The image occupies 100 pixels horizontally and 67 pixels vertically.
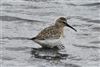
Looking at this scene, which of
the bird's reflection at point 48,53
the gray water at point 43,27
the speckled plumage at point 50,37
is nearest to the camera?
the gray water at point 43,27

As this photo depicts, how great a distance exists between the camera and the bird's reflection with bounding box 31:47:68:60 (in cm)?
1380

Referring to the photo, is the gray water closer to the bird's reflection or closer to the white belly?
the bird's reflection

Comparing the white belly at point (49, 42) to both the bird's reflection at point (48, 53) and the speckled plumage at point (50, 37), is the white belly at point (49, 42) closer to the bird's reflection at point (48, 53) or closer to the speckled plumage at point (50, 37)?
the speckled plumage at point (50, 37)

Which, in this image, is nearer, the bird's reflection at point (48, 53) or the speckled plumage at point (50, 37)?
the bird's reflection at point (48, 53)

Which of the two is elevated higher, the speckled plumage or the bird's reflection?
the speckled plumage

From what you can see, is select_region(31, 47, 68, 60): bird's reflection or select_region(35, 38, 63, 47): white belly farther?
select_region(35, 38, 63, 47): white belly

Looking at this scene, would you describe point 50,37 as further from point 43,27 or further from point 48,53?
point 43,27

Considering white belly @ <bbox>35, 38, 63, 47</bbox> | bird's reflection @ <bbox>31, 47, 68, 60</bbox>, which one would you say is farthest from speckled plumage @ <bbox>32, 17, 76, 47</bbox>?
bird's reflection @ <bbox>31, 47, 68, 60</bbox>

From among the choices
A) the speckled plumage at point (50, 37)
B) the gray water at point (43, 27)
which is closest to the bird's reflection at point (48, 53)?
the gray water at point (43, 27)

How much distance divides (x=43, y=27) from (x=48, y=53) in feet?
9.13

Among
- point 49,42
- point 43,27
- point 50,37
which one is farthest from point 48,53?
point 43,27

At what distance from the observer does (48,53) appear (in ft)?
46.5

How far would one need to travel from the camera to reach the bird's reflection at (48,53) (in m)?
Result: 13.8

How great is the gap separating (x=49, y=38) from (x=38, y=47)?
0.57m
